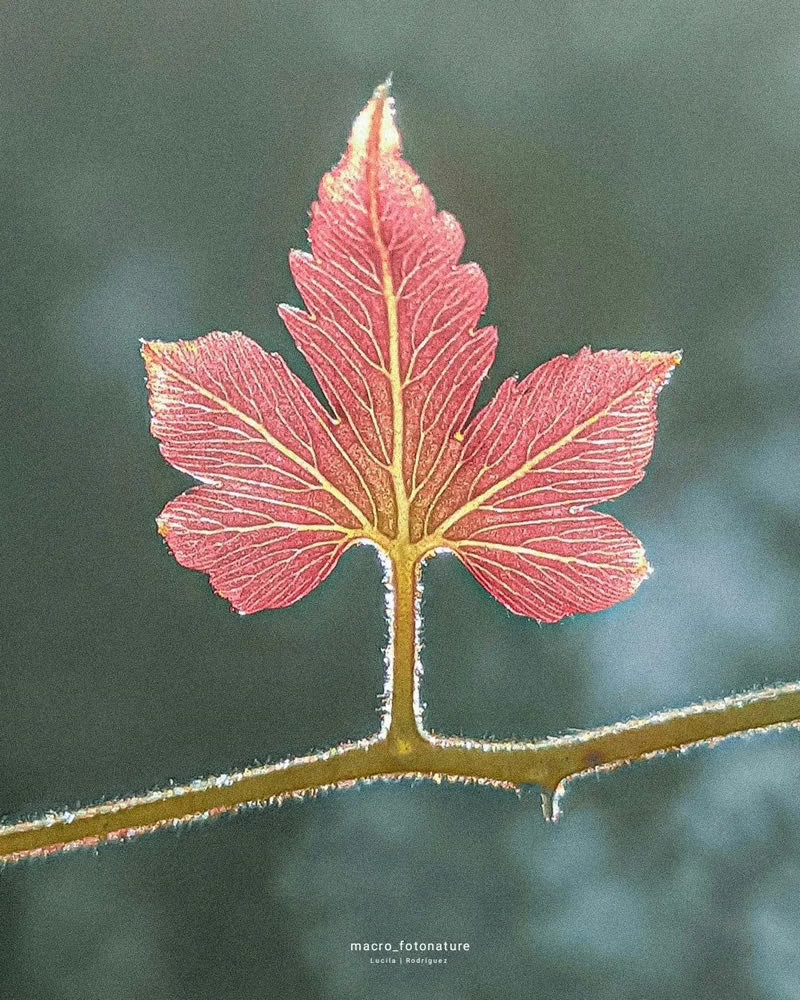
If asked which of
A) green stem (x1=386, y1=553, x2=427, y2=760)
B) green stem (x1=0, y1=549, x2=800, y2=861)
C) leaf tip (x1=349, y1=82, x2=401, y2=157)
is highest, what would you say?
leaf tip (x1=349, y1=82, x2=401, y2=157)

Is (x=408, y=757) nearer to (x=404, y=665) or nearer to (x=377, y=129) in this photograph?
(x=404, y=665)

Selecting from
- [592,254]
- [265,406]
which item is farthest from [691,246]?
[265,406]

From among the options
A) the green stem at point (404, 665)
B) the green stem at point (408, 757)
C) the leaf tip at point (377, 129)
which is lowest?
the green stem at point (408, 757)

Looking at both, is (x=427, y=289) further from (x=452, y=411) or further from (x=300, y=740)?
(x=300, y=740)

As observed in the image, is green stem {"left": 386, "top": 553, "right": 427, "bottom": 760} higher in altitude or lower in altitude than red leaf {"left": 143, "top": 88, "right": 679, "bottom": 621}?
lower

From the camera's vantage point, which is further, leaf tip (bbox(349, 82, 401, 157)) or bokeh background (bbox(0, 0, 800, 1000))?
bokeh background (bbox(0, 0, 800, 1000))
